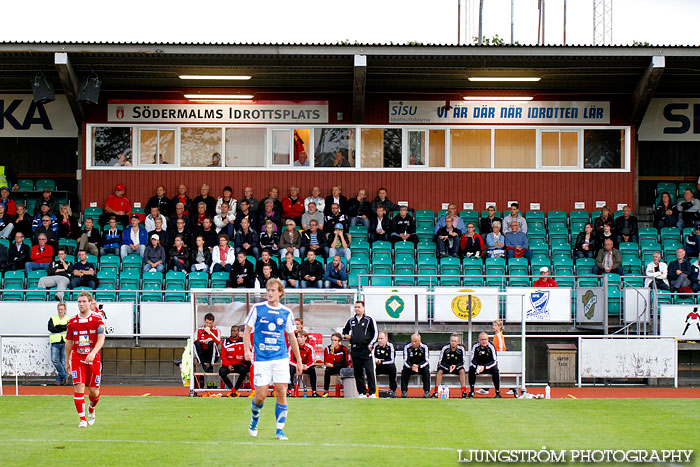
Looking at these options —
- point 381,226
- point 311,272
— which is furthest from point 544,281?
point 311,272

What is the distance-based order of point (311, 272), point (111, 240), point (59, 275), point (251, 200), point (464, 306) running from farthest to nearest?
point (251, 200) < point (111, 240) < point (59, 275) < point (311, 272) < point (464, 306)

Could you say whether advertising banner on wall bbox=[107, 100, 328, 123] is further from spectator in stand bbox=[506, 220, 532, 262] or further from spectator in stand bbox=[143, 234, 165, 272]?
spectator in stand bbox=[506, 220, 532, 262]

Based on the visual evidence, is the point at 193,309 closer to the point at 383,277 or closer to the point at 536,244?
the point at 383,277

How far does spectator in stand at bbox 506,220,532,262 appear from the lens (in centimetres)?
2303

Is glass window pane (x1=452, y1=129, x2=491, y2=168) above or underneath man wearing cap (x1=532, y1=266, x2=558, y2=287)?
above

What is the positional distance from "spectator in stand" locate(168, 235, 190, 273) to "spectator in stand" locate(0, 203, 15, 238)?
15.0 ft

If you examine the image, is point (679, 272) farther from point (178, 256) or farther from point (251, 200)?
point (178, 256)

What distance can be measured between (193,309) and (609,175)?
1411 centimetres

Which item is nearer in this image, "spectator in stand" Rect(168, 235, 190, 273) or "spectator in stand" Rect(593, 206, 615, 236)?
"spectator in stand" Rect(168, 235, 190, 273)

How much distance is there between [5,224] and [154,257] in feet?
14.9

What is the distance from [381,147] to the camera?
26.7 meters

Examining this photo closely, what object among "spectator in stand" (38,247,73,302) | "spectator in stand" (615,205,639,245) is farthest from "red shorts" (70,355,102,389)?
"spectator in stand" (615,205,639,245)

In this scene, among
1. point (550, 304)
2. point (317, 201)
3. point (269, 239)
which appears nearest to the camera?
point (550, 304)

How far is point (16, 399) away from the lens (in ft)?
49.0
